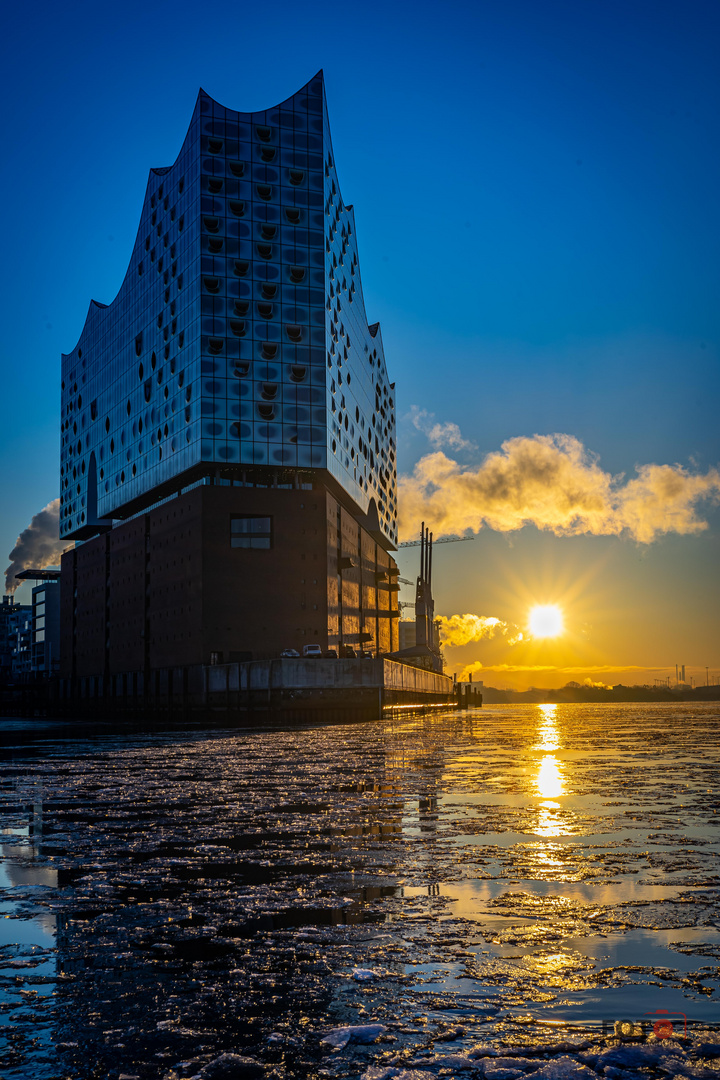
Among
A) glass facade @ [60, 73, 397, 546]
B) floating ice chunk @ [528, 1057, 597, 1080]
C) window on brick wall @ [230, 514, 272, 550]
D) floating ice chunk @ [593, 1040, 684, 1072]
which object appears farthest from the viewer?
window on brick wall @ [230, 514, 272, 550]

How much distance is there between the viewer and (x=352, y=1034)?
5133 millimetres

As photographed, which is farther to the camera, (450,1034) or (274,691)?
(274,691)

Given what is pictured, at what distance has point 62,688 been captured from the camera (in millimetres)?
145625

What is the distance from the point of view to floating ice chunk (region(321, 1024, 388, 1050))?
198 inches

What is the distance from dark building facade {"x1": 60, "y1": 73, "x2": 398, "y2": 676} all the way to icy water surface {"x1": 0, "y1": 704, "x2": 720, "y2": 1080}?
80.2m

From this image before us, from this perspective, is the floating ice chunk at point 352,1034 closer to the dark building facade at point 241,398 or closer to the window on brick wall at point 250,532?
the dark building facade at point 241,398

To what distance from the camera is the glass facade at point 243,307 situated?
95312mm

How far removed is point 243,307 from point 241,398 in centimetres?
994

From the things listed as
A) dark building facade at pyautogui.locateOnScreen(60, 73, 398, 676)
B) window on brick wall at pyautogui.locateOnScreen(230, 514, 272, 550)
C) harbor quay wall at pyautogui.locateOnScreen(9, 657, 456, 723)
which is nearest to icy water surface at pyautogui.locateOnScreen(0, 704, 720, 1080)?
harbor quay wall at pyautogui.locateOnScreen(9, 657, 456, 723)

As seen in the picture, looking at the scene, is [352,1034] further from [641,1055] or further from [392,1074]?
[641,1055]

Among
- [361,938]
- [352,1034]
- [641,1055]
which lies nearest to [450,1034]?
[352,1034]

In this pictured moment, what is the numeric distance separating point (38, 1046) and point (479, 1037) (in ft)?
8.08

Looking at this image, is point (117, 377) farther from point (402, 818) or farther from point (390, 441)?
point (402, 818)

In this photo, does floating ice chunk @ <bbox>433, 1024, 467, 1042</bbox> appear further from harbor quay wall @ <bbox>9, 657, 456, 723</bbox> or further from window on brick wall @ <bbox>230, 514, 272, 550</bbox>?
window on brick wall @ <bbox>230, 514, 272, 550</bbox>
